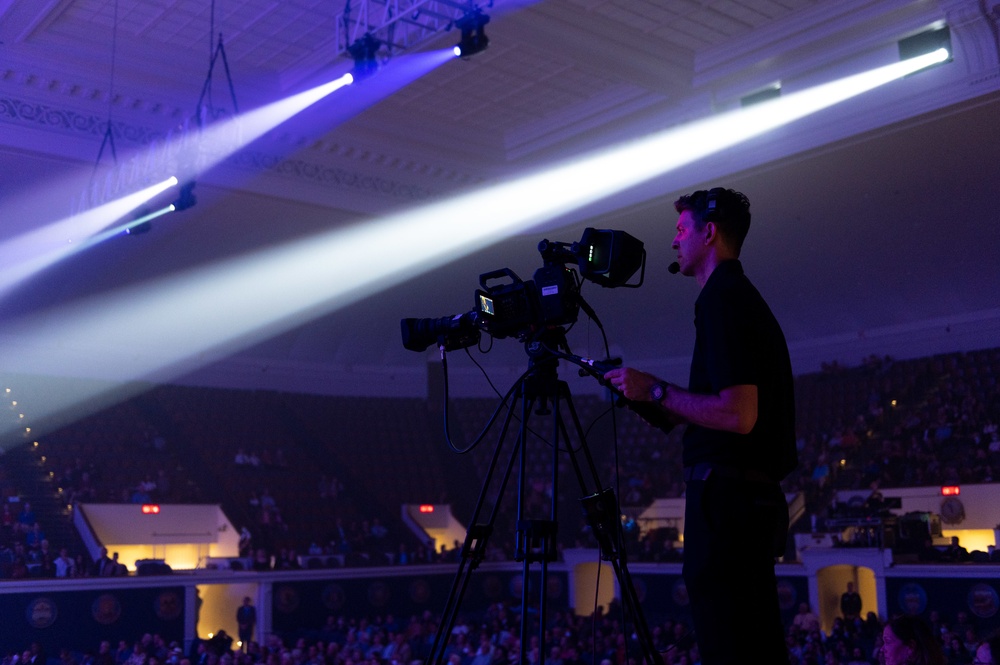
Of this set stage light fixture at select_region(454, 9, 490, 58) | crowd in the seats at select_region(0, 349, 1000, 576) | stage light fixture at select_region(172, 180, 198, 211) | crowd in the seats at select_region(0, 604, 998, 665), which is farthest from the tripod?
crowd in the seats at select_region(0, 349, 1000, 576)

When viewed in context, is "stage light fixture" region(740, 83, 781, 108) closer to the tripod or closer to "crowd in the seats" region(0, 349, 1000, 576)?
"crowd in the seats" region(0, 349, 1000, 576)

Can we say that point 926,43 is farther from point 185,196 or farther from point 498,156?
point 185,196

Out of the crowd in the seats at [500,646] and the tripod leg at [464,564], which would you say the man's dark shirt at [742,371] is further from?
the crowd in the seats at [500,646]

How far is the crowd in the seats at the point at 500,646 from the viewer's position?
34.7 ft

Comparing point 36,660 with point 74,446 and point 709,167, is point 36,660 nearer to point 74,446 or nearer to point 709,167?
point 74,446

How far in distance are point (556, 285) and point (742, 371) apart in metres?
0.79

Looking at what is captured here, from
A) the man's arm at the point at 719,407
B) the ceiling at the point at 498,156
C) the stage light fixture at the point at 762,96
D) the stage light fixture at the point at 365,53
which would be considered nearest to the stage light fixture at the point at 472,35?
the stage light fixture at the point at 365,53

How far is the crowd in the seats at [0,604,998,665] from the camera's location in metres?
10.6

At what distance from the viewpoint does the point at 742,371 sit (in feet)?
7.42

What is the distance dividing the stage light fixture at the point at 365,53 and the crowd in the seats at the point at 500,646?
219 inches

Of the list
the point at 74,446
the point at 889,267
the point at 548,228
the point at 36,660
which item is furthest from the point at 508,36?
the point at 74,446

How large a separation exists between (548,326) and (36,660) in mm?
11742

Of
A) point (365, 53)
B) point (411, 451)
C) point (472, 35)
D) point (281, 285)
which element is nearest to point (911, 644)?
point (472, 35)

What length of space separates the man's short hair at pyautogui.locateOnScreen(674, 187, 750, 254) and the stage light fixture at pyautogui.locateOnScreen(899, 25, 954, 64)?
35.8ft
